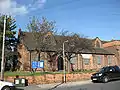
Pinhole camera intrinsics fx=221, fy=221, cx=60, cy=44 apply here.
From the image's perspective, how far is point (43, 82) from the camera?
90.1ft

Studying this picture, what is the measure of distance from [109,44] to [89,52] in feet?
41.4

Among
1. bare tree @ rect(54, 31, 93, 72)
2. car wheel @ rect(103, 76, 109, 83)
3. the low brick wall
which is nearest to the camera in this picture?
car wheel @ rect(103, 76, 109, 83)

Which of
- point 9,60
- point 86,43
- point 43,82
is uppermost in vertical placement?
point 86,43

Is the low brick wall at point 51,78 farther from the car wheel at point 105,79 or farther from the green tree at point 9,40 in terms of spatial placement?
the green tree at point 9,40

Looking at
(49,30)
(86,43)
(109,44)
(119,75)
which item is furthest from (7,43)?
(109,44)

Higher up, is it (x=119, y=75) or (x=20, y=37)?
(x=20, y=37)

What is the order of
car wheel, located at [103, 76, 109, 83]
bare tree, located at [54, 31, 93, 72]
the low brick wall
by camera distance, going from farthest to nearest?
bare tree, located at [54, 31, 93, 72] < the low brick wall < car wheel, located at [103, 76, 109, 83]

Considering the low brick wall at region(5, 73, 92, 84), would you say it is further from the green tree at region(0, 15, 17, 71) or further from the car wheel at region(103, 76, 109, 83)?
the green tree at region(0, 15, 17, 71)

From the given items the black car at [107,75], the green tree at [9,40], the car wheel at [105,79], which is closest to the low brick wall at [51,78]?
the black car at [107,75]

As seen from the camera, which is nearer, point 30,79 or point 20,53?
point 30,79

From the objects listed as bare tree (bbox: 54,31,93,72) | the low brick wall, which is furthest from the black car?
bare tree (bbox: 54,31,93,72)

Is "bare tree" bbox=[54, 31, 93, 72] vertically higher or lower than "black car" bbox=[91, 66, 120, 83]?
higher

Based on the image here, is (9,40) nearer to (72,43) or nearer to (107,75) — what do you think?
(72,43)

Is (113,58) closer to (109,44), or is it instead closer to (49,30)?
(109,44)
